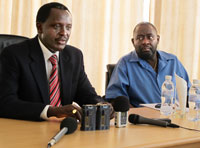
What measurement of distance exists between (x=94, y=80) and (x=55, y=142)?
8.15 feet

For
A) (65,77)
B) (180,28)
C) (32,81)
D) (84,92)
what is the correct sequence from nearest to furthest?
(32,81)
(65,77)
(84,92)
(180,28)

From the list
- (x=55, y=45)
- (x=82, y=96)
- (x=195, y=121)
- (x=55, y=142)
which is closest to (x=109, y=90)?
(x=82, y=96)

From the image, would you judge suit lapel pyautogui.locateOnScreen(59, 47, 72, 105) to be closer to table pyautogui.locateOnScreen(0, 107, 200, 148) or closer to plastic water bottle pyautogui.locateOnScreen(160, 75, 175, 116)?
table pyautogui.locateOnScreen(0, 107, 200, 148)

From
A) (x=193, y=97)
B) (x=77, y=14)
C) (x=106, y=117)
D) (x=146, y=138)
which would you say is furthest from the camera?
(x=77, y=14)

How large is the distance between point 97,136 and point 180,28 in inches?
132

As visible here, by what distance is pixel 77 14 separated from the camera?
3484 millimetres

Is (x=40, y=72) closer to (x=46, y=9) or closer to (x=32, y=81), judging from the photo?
(x=32, y=81)

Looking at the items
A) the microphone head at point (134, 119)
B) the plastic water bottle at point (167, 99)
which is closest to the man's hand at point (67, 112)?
the microphone head at point (134, 119)

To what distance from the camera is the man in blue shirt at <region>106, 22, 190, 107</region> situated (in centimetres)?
272

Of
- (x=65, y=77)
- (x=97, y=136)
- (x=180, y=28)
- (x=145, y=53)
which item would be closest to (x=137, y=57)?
(x=145, y=53)

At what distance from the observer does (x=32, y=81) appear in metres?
1.93

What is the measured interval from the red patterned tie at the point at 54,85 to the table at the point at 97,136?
39 centimetres

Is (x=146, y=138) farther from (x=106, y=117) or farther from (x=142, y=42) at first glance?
(x=142, y=42)

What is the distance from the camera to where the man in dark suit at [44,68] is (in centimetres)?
189
